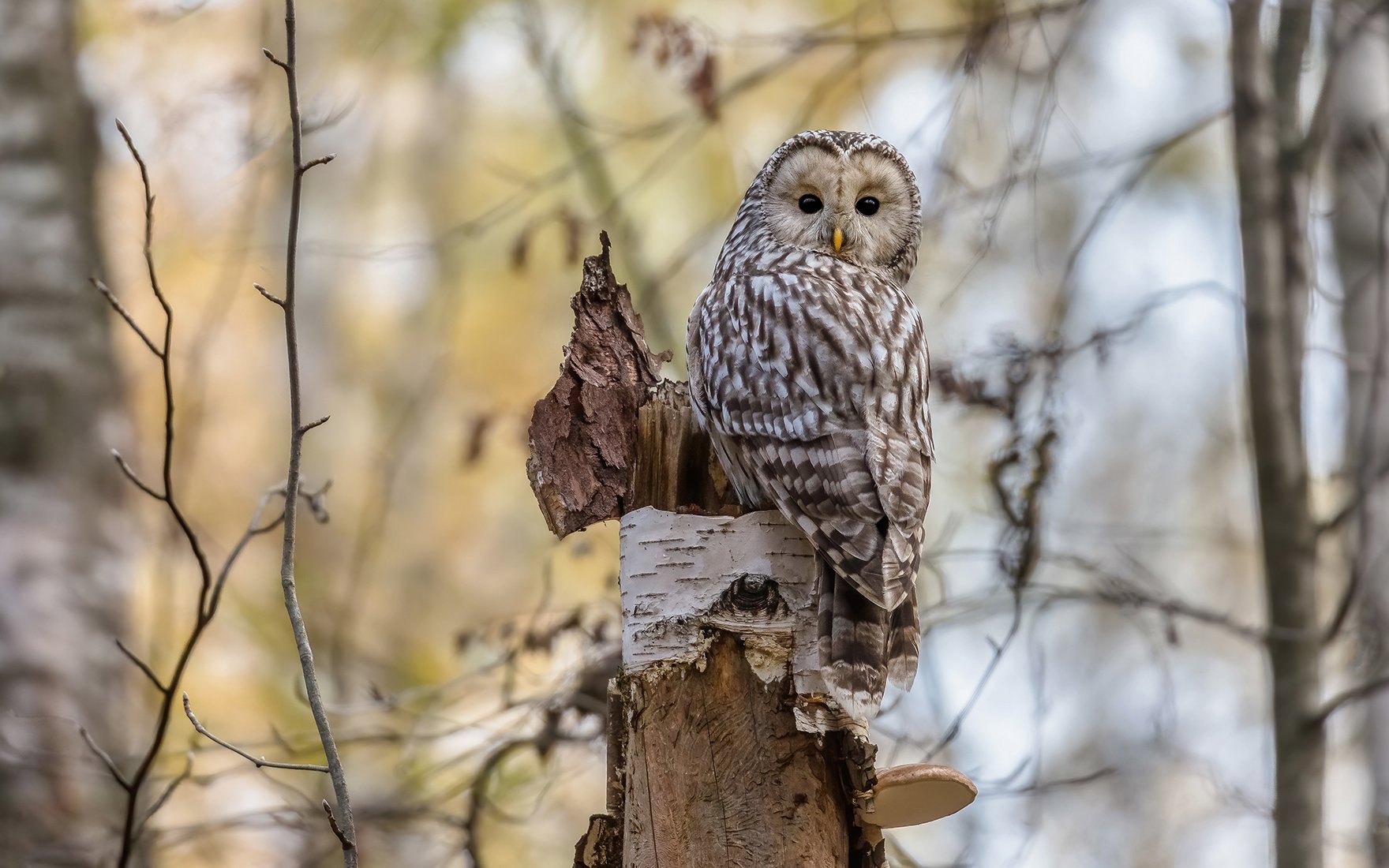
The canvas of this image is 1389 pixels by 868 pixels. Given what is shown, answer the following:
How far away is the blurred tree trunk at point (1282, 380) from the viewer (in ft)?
12.8

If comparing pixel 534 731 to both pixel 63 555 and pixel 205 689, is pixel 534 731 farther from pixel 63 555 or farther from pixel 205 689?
pixel 205 689

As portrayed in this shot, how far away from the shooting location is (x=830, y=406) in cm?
322

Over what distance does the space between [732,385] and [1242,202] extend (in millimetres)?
2191

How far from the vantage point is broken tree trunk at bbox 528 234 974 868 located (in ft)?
8.36

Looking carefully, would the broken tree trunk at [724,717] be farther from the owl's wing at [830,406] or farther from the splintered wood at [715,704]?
the owl's wing at [830,406]

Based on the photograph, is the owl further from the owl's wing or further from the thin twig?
the thin twig

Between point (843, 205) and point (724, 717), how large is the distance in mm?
1975

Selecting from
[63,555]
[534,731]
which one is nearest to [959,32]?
[534,731]

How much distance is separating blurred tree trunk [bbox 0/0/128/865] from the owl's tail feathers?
110 inches

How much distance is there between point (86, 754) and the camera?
409 cm

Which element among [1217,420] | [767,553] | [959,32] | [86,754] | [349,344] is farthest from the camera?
[349,344]

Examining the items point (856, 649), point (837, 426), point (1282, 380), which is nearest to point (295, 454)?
point (856, 649)

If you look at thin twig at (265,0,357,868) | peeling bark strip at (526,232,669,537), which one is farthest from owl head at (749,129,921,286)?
thin twig at (265,0,357,868)

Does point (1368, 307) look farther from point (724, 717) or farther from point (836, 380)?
point (724, 717)
